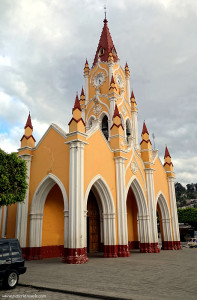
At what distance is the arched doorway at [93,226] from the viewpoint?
1933 cm

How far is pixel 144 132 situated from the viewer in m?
22.4

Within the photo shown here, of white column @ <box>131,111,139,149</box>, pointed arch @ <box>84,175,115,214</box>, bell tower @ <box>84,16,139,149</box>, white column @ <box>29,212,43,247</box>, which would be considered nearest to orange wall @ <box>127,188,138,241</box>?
white column @ <box>131,111,139,149</box>

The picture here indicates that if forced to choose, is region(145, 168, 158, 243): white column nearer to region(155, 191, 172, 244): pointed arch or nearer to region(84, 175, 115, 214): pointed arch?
region(155, 191, 172, 244): pointed arch

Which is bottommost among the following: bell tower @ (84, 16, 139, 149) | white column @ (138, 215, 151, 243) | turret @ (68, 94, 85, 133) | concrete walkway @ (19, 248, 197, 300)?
concrete walkway @ (19, 248, 197, 300)

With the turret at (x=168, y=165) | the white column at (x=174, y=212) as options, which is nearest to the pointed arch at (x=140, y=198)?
the white column at (x=174, y=212)

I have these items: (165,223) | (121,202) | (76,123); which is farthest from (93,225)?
(76,123)

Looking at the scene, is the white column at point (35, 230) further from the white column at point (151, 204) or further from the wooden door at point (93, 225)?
the white column at point (151, 204)

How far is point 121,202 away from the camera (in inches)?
648

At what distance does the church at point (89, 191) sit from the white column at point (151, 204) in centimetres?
8

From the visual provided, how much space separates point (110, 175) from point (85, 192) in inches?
120

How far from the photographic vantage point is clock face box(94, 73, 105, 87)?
80.8 ft

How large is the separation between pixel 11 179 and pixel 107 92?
13.6 meters

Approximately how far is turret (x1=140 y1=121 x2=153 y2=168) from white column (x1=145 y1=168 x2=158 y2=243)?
2.23ft

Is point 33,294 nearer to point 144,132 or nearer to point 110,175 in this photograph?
point 110,175
